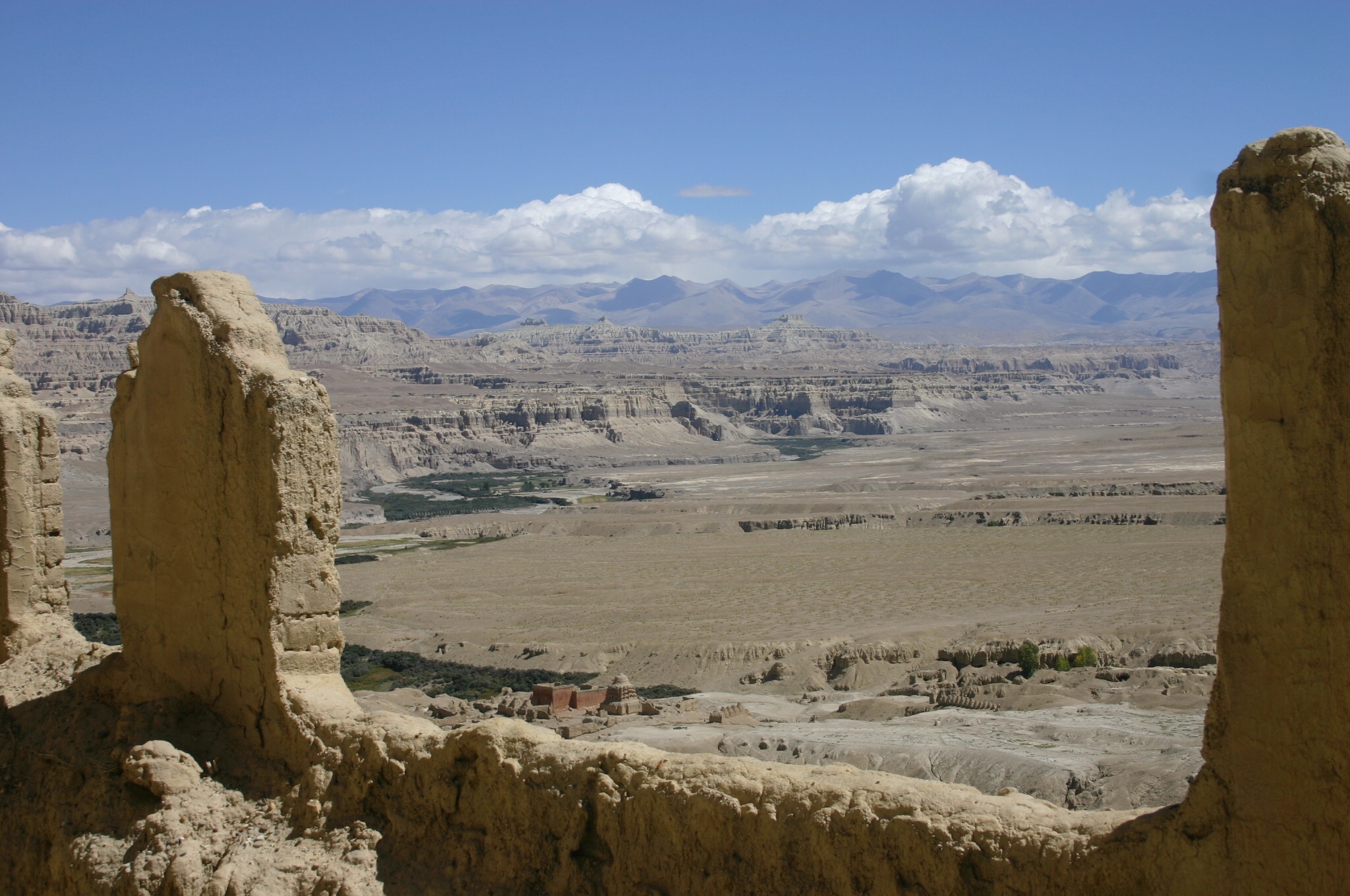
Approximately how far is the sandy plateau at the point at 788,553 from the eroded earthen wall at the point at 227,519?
2.60 meters

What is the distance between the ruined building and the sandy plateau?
2.84 metres

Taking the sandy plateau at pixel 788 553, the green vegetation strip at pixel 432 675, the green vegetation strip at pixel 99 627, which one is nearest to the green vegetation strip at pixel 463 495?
the sandy plateau at pixel 788 553

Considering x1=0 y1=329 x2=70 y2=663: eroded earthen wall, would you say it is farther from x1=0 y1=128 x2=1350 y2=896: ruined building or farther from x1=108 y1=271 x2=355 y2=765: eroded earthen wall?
x1=108 y1=271 x2=355 y2=765: eroded earthen wall

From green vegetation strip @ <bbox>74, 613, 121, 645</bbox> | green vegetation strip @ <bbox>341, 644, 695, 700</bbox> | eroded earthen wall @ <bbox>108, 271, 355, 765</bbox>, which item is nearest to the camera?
eroded earthen wall @ <bbox>108, 271, 355, 765</bbox>

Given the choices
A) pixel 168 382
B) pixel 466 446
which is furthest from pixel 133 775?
pixel 466 446

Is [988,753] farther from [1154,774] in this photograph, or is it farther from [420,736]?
[420,736]

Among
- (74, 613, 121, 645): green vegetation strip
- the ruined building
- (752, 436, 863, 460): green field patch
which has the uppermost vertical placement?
the ruined building

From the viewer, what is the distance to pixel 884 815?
18.4 feet

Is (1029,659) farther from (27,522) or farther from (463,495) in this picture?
(463,495)

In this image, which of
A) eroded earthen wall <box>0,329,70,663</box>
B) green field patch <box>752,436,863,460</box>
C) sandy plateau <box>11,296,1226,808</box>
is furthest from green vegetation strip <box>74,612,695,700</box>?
green field patch <box>752,436,863,460</box>

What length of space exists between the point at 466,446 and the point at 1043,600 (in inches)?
2594

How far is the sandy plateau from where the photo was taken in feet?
64.4

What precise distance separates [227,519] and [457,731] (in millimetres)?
2511

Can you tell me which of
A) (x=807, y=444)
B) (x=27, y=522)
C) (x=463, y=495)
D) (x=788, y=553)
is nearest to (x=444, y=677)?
(x=27, y=522)
